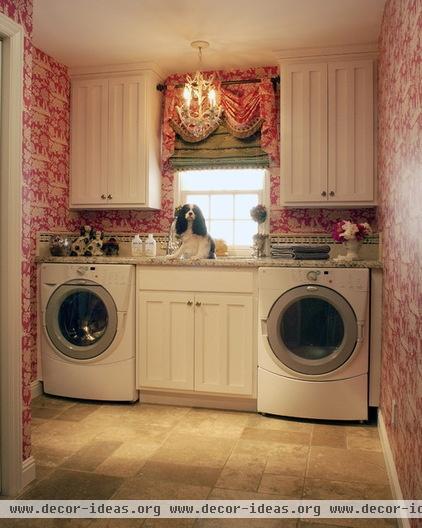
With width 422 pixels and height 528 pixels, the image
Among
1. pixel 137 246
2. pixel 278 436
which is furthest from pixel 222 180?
pixel 278 436

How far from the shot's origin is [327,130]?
3701 millimetres

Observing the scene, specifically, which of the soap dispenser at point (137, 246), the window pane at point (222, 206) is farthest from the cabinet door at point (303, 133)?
the soap dispenser at point (137, 246)

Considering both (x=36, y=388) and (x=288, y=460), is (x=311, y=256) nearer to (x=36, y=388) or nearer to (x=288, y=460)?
(x=288, y=460)

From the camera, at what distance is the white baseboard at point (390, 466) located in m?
2.10

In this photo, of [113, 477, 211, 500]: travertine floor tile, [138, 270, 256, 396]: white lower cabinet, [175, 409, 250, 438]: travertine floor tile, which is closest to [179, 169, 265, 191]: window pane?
[138, 270, 256, 396]: white lower cabinet

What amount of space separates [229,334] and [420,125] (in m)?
2.02

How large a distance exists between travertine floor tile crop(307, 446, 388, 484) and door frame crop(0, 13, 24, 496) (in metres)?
1.38

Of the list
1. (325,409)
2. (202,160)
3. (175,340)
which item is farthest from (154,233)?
(325,409)

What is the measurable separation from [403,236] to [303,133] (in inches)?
68.0

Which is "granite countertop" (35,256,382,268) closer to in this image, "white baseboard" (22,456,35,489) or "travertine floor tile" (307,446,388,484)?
"travertine floor tile" (307,446,388,484)

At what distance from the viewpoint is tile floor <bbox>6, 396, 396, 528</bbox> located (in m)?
2.30

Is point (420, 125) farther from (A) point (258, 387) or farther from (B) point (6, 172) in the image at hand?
(A) point (258, 387)

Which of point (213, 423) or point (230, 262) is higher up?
point (230, 262)

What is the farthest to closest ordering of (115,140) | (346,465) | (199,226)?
(115,140) → (199,226) → (346,465)
